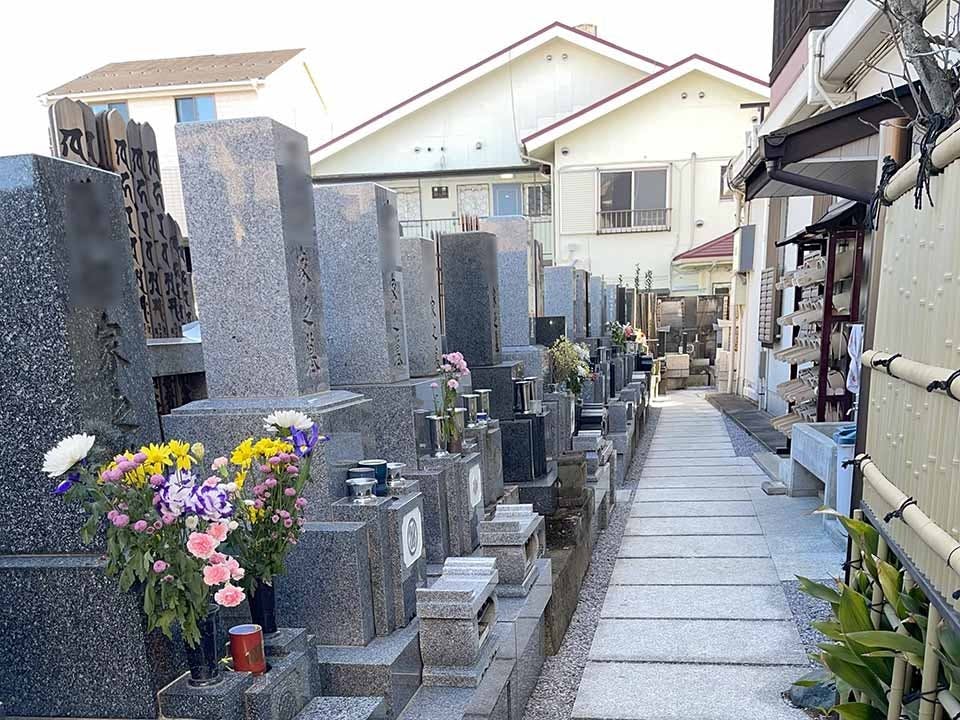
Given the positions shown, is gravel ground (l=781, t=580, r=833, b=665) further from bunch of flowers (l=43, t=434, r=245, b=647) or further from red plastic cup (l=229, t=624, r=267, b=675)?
bunch of flowers (l=43, t=434, r=245, b=647)

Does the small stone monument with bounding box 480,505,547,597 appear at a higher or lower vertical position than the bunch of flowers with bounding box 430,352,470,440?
lower

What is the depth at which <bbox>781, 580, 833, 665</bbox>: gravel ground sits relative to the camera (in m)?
4.21

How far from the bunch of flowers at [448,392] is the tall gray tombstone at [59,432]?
245cm

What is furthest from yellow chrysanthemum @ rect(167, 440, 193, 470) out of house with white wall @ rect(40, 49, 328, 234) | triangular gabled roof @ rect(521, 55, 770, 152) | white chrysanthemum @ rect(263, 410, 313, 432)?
triangular gabled roof @ rect(521, 55, 770, 152)

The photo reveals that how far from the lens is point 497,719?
10.3 feet

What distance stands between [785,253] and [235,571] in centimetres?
1149

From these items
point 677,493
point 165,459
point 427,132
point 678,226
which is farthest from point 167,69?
point 165,459

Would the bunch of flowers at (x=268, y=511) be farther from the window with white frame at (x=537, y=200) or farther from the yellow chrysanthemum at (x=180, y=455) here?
the window with white frame at (x=537, y=200)

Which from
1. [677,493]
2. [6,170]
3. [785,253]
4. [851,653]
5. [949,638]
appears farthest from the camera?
[785,253]

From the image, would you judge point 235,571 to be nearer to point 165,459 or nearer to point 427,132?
point 165,459

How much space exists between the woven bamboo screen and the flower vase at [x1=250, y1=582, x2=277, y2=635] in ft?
7.96

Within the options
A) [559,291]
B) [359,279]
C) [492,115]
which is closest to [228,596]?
[359,279]

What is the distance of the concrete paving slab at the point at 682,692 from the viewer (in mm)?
3535

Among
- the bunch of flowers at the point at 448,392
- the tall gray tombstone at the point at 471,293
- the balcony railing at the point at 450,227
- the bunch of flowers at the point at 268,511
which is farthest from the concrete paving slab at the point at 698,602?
the balcony railing at the point at 450,227
